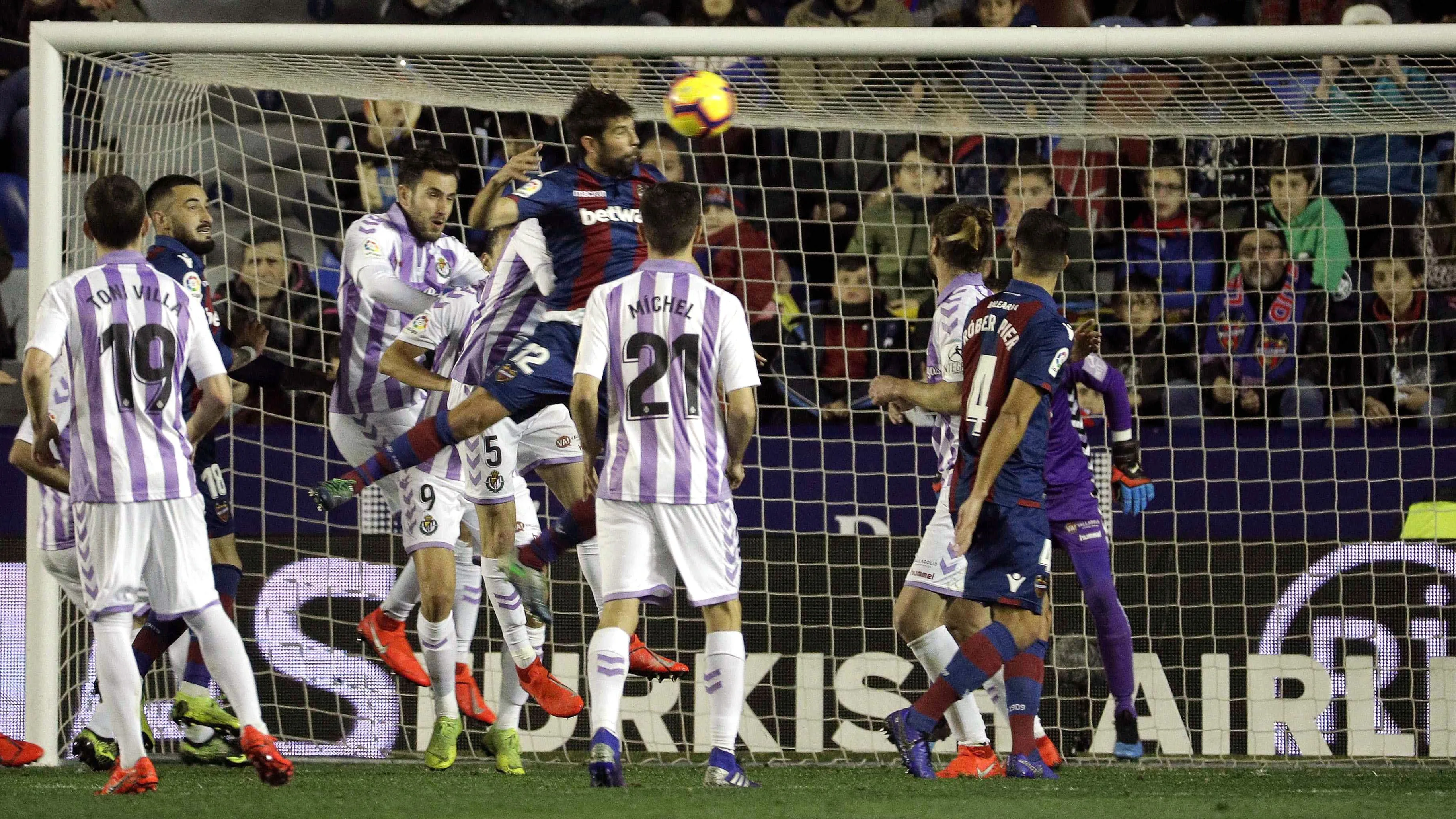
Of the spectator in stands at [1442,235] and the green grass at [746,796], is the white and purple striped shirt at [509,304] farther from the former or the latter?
the spectator in stands at [1442,235]

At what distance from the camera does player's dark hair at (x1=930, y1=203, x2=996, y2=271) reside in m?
6.45

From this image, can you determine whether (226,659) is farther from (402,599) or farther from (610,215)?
(610,215)

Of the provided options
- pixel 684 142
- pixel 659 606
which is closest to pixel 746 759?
pixel 659 606

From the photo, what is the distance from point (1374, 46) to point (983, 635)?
2.96 m

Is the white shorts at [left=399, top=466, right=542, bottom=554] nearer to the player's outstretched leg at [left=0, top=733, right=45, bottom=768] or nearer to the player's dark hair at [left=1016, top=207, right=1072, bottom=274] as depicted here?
the player's outstretched leg at [left=0, top=733, right=45, bottom=768]

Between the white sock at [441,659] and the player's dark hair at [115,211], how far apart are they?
1950 mm

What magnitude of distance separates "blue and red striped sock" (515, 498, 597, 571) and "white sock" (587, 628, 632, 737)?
3.81 ft

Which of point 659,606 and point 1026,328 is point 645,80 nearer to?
point 659,606

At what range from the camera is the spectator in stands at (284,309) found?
8.75 m

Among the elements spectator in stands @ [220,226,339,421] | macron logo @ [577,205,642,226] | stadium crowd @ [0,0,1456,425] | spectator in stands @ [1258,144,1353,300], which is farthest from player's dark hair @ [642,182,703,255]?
spectator in stands @ [1258,144,1353,300]

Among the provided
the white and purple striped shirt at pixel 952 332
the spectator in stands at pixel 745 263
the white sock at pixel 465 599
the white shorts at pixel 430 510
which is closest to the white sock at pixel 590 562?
the white shorts at pixel 430 510

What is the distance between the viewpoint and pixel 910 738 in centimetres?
582

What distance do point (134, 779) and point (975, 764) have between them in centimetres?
284

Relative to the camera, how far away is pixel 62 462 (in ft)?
18.3
